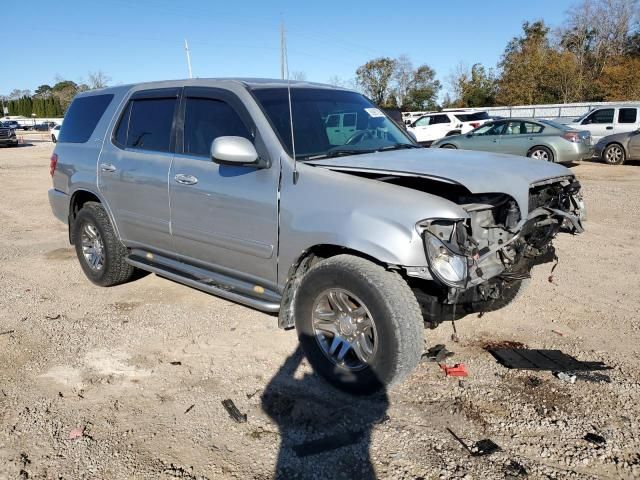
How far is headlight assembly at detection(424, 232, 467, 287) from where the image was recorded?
302 centimetres

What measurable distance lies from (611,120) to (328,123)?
1705cm

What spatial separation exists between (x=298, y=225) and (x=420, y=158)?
1.02 meters

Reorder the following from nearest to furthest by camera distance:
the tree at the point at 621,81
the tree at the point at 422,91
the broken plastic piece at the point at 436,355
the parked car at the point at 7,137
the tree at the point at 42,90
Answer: the broken plastic piece at the point at 436,355, the parked car at the point at 7,137, the tree at the point at 621,81, the tree at the point at 422,91, the tree at the point at 42,90

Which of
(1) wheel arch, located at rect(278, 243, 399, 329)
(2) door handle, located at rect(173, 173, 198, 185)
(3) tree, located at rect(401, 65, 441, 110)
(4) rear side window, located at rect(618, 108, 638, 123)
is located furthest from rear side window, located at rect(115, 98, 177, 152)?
(3) tree, located at rect(401, 65, 441, 110)

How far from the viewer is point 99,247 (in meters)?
5.48

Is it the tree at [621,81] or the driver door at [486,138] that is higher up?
the tree at [621,81]

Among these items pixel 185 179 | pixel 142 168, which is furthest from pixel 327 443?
pixel 142 168

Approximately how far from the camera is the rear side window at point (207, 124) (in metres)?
4.06

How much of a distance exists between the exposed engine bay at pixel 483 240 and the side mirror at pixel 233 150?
0.80 m

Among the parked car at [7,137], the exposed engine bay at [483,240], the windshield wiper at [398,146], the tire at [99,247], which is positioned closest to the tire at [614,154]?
the exposed engine bay at [483,240]

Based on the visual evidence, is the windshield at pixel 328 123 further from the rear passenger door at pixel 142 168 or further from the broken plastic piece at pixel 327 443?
the broken plastic piece at pixel 327 443

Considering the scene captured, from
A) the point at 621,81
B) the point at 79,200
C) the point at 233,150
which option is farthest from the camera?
the point at 621,81

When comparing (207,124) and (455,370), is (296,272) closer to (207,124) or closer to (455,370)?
(455,370)

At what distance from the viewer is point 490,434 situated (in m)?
3.02
